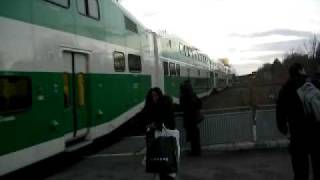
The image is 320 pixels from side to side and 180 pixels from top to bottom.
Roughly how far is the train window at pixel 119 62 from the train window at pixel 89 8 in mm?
1574

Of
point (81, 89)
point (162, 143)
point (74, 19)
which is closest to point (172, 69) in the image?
point (81, 89)

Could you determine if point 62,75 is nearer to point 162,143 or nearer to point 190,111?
point 190,111

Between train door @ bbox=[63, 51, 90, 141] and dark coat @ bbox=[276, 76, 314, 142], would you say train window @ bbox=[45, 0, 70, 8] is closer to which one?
train door @ bbox=[63, 51, 90, 141]

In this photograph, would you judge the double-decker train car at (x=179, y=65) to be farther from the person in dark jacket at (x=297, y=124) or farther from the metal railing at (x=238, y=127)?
the person in dark jacket at (x=297, y=124)

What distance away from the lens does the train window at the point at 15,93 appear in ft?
28.9

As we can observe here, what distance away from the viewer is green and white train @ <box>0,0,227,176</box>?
9069 millimetres

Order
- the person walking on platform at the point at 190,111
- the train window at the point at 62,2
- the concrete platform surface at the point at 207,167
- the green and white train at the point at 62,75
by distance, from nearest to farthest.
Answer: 1. the green and white train at the point at 62,75
2. the concrete platform surface at the point at 207,167
3. the train window at the point at 62,2
4. the person walking on platform at the point at 190,111

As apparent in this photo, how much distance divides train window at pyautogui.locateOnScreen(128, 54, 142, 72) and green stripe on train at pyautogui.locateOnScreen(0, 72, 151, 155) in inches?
80.0

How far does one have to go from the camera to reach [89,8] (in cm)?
1336

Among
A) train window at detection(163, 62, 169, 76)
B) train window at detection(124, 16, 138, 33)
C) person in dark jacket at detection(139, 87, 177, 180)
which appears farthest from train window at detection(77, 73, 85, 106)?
train window at detection(163, 62, 169, 76)

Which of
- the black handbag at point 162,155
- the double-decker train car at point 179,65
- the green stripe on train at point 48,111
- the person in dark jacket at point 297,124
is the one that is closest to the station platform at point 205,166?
the green stripe on train at point 48,111

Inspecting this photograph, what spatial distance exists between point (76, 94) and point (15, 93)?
2871mm

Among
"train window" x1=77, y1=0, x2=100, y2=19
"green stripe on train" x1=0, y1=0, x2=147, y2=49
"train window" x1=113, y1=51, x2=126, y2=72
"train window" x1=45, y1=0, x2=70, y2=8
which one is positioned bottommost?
"train window" x1=113, y1=51, x2=126, y2=72

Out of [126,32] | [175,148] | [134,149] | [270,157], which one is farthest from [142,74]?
[175,148]
